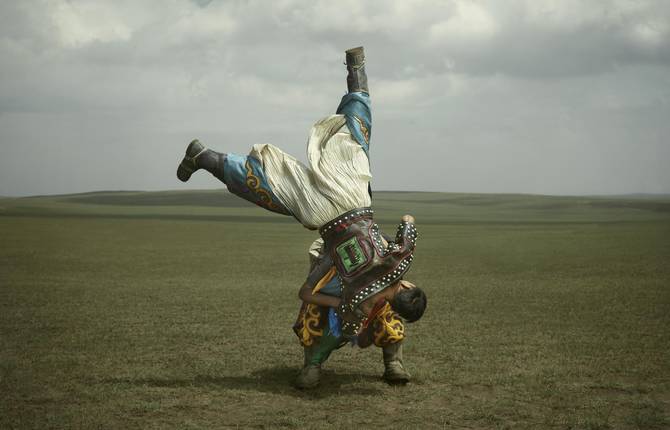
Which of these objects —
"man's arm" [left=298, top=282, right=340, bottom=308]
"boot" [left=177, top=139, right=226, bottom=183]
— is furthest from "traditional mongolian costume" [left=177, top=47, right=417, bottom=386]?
"man's arm" [left=298, top=282, right=340, bottom=308]

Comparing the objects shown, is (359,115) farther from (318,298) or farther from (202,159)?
(318,298)

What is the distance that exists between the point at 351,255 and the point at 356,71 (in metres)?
1.61

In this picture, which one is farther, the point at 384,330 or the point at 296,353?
the point at 296,353

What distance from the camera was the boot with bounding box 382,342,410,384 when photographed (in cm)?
605

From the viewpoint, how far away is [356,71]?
588 centimetres

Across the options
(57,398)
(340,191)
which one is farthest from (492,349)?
(57,398)

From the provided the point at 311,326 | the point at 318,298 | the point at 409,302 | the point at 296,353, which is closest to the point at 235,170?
the point at 318,298

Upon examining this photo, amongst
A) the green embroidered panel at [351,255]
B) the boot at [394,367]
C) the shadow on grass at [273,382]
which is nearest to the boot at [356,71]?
the green embroidered panel at [351,255]

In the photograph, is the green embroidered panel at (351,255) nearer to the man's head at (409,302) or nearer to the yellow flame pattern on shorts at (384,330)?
the man's head at (409,302)

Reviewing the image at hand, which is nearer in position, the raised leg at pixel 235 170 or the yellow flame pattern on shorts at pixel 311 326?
the raised leg at pixel 235 170

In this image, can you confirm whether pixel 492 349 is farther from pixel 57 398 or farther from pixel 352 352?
pixel 57 398

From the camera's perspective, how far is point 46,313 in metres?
9.67

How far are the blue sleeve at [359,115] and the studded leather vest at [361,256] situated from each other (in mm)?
652

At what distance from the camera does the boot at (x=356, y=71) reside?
19.3ft
